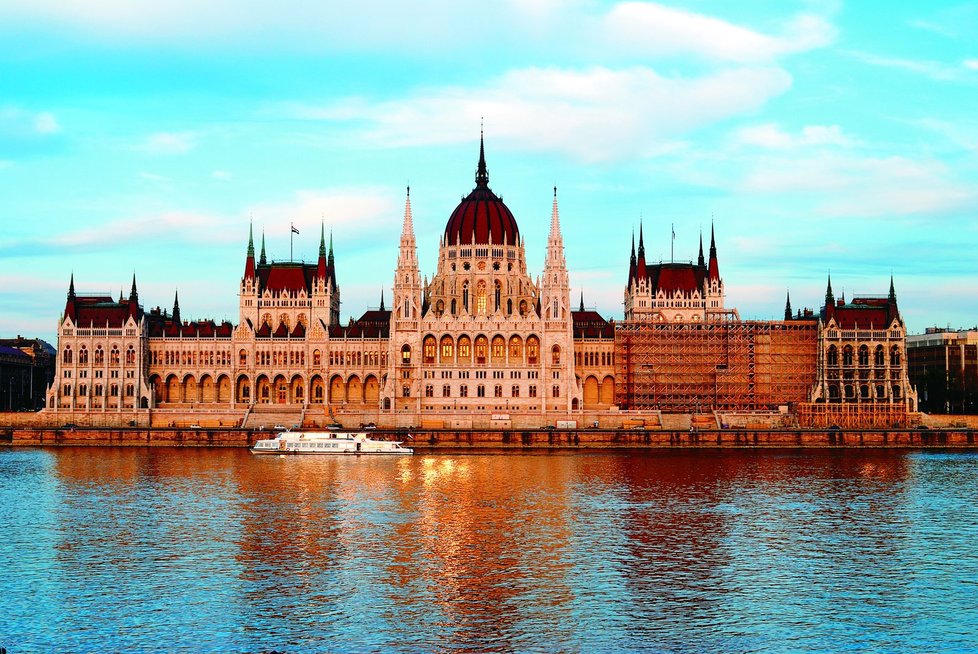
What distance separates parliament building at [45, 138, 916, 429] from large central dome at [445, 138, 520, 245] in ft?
1.04

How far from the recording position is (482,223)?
135125mm

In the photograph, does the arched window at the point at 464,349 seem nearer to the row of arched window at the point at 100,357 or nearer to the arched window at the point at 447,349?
the arched window at the point at 447,349

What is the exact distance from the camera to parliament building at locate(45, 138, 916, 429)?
404 ft

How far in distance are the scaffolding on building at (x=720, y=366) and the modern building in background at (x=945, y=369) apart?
23.9 m

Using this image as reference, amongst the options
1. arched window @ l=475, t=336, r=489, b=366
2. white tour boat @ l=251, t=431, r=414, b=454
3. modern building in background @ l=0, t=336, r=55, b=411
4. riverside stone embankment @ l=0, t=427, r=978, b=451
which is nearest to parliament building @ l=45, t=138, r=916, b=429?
arched window @ l=475, t=336, r=489, b=366

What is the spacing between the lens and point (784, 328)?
415 feet

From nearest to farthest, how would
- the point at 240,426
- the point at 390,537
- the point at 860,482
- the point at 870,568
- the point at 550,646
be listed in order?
the point at 550,646, the point at 870,568, the point at 390,537, the point at 860,482, the point at 240,426

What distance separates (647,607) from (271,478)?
43.7m

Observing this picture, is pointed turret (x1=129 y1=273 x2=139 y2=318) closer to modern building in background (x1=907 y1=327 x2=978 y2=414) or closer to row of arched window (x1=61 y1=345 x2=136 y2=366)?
row of arched window (x1=61 y1=345 x2=136 y2=366)

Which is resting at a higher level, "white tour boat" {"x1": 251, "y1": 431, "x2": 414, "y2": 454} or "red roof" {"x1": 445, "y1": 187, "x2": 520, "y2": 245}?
"red roof" {"x1": 445, "y1": 187, "x2": 520, "y2": 245}

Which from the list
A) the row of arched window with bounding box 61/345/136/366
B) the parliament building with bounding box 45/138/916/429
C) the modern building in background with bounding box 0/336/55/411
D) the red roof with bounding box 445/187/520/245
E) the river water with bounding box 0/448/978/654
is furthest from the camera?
the modern building in background with bounding box 0/336/55/411

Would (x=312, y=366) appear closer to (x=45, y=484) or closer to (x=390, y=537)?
(x=45, y=484)

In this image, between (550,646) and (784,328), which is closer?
(550,646)

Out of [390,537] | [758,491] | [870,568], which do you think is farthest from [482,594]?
[758,491]
